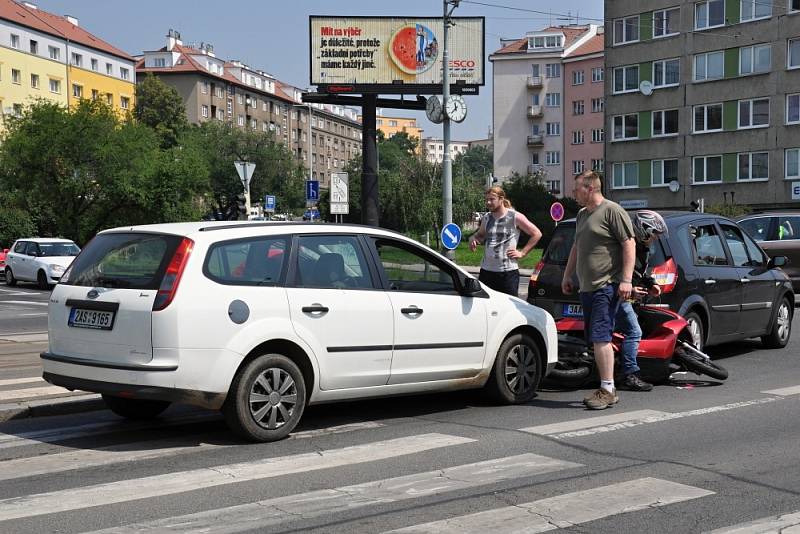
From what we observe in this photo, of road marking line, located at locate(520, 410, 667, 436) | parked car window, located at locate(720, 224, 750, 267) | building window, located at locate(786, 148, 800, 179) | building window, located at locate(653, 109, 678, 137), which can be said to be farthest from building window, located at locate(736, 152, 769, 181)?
road marking line, located at locate(520, 410, 667, 436)

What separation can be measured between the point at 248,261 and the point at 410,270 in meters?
1.49

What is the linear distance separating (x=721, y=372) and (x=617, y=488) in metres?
4.26

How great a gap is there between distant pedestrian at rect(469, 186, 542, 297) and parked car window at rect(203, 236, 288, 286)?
10.5ft

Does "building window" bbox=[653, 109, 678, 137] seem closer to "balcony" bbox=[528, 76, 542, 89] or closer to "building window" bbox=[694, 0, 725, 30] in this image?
"building window" bbox=[694, 0, 725, 30]

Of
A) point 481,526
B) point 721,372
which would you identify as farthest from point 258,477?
point 721,372

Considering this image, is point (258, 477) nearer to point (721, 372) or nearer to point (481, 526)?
point (481, 526)

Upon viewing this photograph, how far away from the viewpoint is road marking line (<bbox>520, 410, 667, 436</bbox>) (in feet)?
Answer: 23.5

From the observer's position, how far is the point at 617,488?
17.8 feet

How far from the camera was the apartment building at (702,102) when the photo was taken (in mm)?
52562

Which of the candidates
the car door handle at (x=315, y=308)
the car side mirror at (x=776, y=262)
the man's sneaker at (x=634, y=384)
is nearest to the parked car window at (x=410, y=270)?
the car door handle at (x=315, y=308)

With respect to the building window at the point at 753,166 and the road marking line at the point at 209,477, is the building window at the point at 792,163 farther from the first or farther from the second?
the road marking line at the point at 209,477

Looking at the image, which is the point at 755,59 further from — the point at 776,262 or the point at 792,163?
the point at 776,262

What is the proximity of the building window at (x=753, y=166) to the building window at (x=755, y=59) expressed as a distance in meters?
4.62

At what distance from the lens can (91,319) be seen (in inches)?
266
